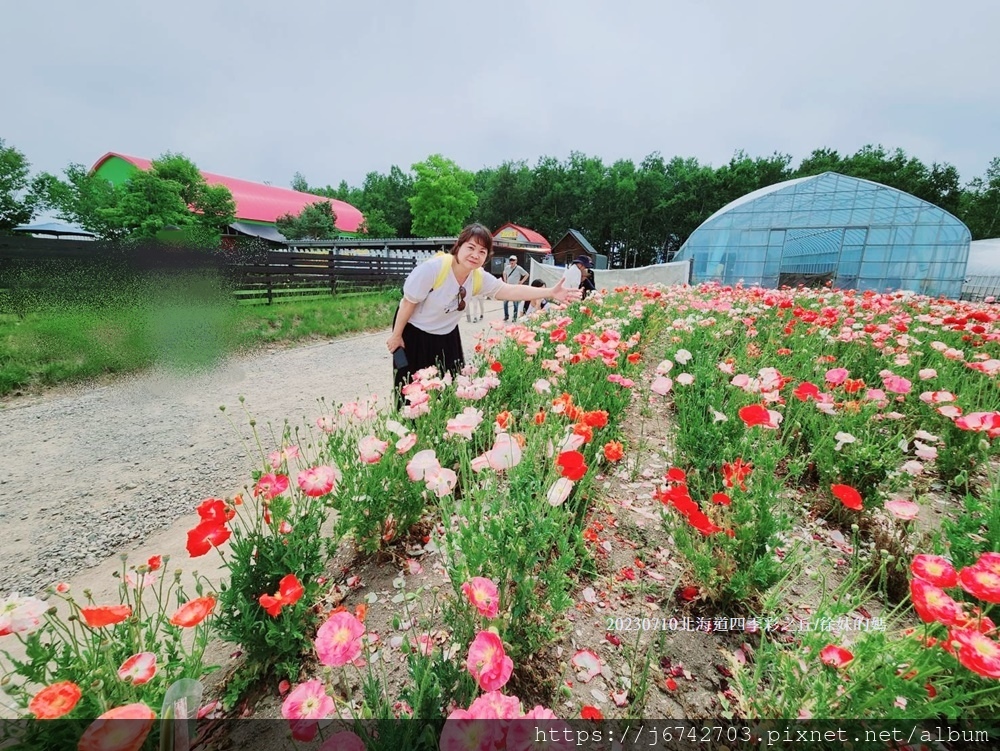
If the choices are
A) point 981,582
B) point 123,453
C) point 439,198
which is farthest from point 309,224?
point 981,582

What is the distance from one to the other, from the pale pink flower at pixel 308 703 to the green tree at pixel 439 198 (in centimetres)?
4281

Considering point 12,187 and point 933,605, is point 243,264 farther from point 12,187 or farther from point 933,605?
point 12,187

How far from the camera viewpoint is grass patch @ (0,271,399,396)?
4.98 metres

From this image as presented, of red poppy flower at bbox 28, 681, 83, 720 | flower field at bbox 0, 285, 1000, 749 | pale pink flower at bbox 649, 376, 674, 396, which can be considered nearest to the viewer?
red poppy flower at bbox 28, 681, 83, 720

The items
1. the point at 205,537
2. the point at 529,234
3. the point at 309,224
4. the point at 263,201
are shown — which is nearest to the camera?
the point at 205,537

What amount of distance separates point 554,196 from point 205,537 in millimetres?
54225

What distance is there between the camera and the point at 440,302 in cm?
280

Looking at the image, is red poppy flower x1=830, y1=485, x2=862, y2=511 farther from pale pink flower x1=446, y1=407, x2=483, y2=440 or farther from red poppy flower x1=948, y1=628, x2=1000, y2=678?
pale pink flower x1=446, y1=407, x2=483, y2=440

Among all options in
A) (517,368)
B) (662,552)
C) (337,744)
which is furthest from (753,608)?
(517,368)

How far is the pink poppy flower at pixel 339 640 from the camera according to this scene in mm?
Result: 842

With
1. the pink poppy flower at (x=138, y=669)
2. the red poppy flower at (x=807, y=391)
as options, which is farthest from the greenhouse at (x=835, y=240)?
the pink poppy flower at (x=138, y=669)

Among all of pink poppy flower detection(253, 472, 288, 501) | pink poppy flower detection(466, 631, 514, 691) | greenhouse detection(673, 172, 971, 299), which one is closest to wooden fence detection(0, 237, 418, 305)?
pink poppy flower detection(253, 472, 288, 501)

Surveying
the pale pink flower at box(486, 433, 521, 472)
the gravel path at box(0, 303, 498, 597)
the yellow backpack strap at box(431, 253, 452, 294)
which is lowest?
the gravel path at box(0, 303, 498, 597)

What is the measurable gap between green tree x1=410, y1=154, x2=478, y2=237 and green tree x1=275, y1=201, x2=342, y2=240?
31.2ft
